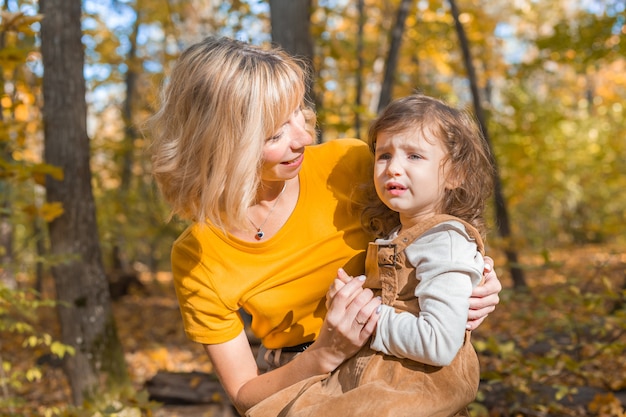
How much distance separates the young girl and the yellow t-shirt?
0.20m

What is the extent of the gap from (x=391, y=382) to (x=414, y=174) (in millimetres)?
562

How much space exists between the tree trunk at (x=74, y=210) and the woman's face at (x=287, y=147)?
2755mm

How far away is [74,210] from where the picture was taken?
434 centimetres

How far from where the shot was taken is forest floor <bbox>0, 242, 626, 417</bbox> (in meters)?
3.68

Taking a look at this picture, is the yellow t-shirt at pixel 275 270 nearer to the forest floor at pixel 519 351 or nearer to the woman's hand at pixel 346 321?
the woman's hand at pixel 346 321

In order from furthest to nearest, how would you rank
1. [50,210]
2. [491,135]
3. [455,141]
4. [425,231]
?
[491,135]
[50,210]
[455,141]
[425,231]

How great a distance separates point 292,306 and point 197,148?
0.59 m

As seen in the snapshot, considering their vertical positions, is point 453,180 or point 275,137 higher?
point 275,137

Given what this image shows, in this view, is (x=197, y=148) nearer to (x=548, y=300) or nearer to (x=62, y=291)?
(x=548, y=300)

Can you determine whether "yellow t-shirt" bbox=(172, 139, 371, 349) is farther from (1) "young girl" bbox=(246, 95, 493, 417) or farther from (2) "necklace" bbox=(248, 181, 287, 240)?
(1) "young girl" bbox=(246, 95, 493, 417)

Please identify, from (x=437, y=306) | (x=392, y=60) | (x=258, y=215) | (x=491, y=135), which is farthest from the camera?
(x=491, y=135)

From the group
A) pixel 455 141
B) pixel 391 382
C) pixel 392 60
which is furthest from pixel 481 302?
pixel 392 60

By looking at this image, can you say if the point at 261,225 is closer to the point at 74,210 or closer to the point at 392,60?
the point at 74,210

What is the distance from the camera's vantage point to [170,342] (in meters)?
8.11
